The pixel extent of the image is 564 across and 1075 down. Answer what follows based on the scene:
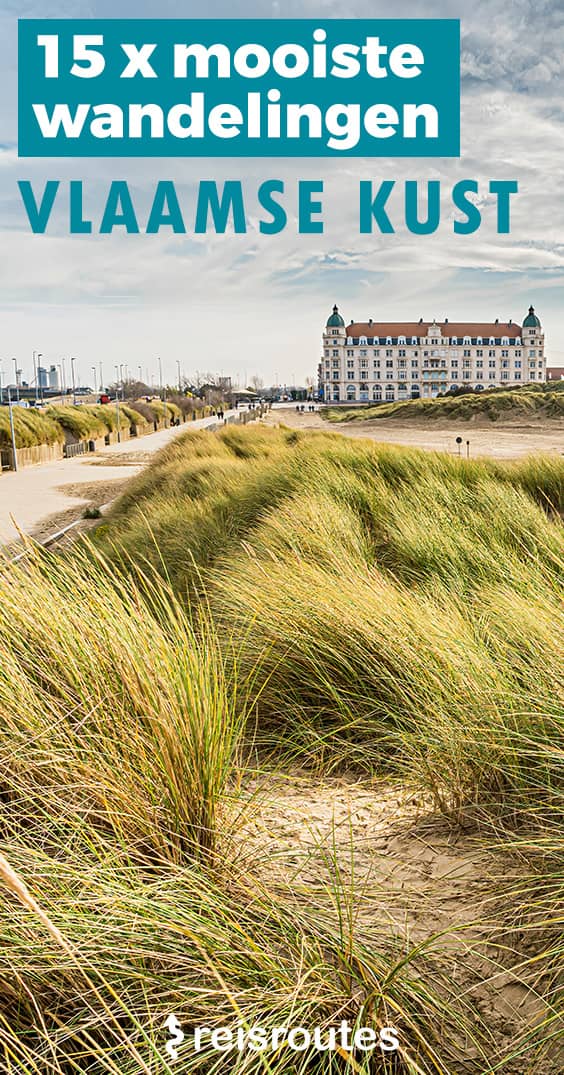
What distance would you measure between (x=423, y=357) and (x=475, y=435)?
271 ft

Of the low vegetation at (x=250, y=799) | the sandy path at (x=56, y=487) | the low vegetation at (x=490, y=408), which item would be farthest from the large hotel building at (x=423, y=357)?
the low vegetation at (x=250, y=799)

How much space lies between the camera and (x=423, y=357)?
11475cm

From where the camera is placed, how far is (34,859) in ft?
6.75

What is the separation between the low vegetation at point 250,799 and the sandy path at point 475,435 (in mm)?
18268

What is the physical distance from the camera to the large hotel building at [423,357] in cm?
11469

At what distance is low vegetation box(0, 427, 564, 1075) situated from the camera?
175cm

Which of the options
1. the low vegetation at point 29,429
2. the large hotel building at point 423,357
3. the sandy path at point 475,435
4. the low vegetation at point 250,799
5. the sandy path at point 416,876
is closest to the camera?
the low vegetation at point 250,799

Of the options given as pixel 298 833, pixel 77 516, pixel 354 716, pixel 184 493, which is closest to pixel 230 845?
pixel 298 833

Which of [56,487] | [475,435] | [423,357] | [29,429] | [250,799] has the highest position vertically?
[423,357]

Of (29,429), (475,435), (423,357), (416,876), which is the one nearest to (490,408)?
(475,435)

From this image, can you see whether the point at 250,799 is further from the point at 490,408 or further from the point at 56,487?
the point at 490,408

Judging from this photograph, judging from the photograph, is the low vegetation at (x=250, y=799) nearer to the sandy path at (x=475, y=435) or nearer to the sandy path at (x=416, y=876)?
the sandy path at (x=416, y=876)

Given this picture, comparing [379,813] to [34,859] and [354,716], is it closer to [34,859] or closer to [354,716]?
[354,716]

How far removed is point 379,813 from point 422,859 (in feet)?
1.27
